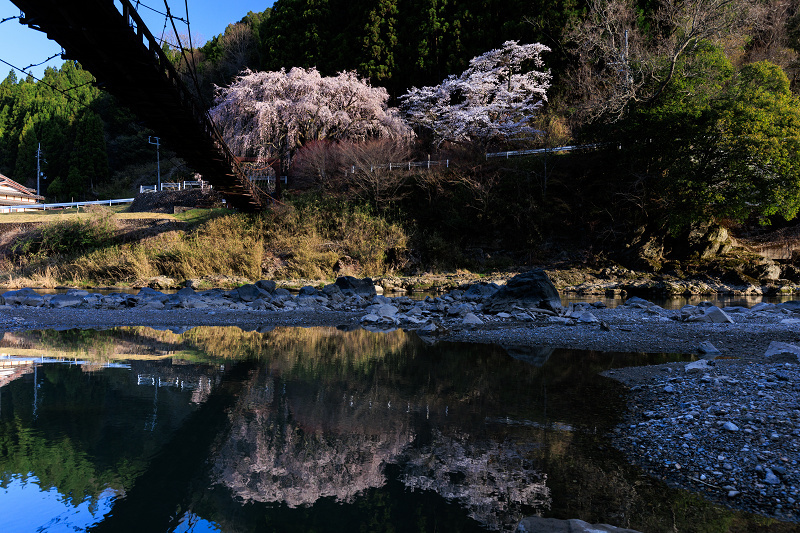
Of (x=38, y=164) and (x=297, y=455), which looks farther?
(x=38, y=164)

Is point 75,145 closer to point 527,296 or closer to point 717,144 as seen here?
point 527,296

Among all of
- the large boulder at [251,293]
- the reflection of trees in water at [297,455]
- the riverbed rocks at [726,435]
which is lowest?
the large boulder at [251,293]

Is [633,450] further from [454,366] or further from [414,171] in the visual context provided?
[414,171]

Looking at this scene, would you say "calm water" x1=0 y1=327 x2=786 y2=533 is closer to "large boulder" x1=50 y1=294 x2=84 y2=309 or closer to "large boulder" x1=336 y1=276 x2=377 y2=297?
"large boulder" x1=50 y1=294 x2=84 y2=309

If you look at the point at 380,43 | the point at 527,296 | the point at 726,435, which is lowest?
the point at 527,296

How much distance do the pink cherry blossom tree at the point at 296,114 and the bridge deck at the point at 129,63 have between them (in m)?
12.5

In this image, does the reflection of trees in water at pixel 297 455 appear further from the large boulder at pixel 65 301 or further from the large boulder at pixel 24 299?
the large boulder at pixel 24 299

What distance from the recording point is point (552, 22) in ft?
93.0

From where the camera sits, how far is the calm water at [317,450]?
7.97 feet

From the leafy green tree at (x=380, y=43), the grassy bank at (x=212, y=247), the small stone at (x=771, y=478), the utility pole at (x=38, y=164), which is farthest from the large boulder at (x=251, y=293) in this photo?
the utility pole at (x=38, y=164)

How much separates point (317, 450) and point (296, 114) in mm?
25941

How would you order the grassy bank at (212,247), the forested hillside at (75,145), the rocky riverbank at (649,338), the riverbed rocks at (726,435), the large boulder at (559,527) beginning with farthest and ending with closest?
the forested hillside at (75,145)
the grassy bank at (212,247)
the rocky riverbank at (649,338)
the riverbed rocks at (726,435)
the large boulder at (559,527)

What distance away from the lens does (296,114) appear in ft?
87.8

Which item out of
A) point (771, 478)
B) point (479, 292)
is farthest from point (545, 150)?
point (771, 478)
